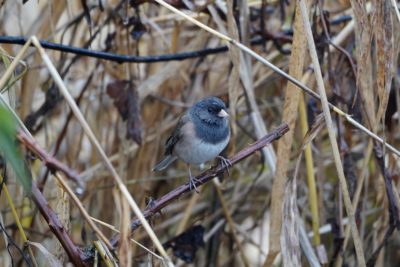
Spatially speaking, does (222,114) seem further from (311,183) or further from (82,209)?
(82,209)

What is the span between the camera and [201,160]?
208 centimetres

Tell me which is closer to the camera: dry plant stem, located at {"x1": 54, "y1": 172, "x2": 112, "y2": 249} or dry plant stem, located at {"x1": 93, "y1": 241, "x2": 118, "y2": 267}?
dry plant stem, located at {"x1": 54, "y1": 172, "x2": 112, "y2": 249}

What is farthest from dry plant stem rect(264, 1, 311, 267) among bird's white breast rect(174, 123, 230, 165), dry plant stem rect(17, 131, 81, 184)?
dry plant stem rect(17, 131, 81, 184)

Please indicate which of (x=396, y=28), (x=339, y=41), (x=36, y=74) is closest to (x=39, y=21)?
(x=36, y=74)

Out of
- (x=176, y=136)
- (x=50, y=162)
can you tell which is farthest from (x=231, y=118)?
(x=50, y=162)

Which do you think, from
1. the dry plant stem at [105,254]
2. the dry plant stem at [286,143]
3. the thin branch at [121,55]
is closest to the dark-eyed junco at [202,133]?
the thin branch at [121,55]

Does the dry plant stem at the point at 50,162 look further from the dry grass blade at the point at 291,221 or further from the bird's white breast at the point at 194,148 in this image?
the bird's white breast at the point at 194,148

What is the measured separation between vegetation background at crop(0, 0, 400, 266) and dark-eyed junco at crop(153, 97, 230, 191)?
7 cm

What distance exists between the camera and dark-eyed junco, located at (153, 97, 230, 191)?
6.61ft

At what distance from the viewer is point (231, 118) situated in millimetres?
1970

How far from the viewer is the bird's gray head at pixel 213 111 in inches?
81.7

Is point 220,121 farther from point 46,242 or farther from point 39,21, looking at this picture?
point 46,242

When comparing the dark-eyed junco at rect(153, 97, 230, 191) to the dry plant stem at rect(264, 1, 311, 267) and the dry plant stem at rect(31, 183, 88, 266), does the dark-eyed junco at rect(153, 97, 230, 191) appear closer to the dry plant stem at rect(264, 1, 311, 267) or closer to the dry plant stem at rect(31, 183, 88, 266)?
the dry plant stem at rect(264, 1, 311, 267)

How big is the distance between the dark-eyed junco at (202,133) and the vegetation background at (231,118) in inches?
2.7
